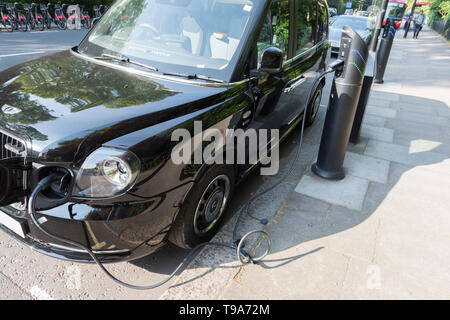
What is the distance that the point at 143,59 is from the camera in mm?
2611

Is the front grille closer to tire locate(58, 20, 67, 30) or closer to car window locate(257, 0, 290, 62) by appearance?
car window locate(257, 0, 290, 62)

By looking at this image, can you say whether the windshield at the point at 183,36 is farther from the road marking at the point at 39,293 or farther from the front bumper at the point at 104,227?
the road marking at the point at 39,293

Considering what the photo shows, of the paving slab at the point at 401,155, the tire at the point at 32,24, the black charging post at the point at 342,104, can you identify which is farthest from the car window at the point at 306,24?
the tire at the point at 32,24

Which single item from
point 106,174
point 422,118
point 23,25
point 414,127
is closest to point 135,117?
point 106,174

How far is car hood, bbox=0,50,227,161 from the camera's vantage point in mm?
1788

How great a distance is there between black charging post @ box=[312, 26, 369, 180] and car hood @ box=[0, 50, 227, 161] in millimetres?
1645

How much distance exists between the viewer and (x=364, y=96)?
14.2ft

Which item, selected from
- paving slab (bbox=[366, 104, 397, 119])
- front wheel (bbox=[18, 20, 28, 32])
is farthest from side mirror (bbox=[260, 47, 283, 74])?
front wheel (bbox=[18, 20, 28, 32])

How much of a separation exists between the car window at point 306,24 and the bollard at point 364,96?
0.81 meters

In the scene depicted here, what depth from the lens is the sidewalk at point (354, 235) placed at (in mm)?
2312

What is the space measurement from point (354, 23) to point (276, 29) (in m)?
11.6
